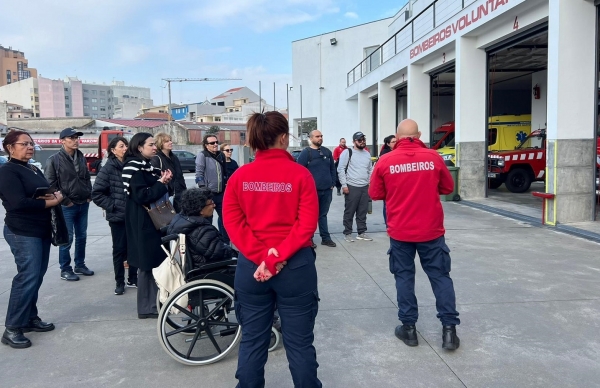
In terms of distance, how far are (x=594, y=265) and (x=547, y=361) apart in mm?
3183

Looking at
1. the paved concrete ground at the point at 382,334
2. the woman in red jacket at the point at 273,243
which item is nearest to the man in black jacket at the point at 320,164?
the paved concrete ground at the point at 382,334

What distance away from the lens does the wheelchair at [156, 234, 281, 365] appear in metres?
3.63

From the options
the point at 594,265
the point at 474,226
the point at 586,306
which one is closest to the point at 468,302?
the point at 586,306

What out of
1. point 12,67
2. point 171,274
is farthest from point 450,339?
point 12,67

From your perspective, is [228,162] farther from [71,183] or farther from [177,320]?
[177,320]

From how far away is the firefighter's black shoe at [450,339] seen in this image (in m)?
3.83

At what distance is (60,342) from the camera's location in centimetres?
421

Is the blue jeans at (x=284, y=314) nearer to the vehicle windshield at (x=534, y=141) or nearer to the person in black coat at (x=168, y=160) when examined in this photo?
the person in black coat at (x=168, y=160)

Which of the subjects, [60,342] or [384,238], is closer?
[60,342]

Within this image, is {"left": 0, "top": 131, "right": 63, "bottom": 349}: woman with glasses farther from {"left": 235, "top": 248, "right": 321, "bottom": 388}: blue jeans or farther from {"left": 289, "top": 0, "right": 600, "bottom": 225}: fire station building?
{"left": 289, "top": 0, "right": 600, "bottom": 225}: fire station building

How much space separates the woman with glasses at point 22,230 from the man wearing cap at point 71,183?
1.54 meters

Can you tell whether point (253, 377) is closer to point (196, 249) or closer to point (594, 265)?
point (196, 249)

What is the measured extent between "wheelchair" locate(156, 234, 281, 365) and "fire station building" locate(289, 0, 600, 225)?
6.97m

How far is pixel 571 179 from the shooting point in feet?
28.6
